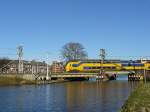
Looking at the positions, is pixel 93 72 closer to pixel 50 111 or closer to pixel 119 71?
pixel 119 71

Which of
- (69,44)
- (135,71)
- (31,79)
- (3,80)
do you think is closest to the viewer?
(3,80)

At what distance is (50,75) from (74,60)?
651 inches

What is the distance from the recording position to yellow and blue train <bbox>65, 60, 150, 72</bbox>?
133m

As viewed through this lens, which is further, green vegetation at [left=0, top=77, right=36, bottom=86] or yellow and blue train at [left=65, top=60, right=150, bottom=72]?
yellow and blue train at [left=65, top=60, right=150, bottom=72]

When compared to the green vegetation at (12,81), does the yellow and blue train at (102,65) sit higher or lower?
higher

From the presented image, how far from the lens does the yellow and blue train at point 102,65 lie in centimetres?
13338

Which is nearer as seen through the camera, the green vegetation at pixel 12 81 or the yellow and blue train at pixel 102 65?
the green vegetation at pixel 12 81

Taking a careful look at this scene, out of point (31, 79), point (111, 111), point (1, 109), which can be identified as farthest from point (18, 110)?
point (31, 79)

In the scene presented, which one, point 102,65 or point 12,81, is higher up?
point 102,65

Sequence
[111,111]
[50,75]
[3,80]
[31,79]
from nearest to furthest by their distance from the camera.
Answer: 1. [111,111]
2. [3,80]
3. [31,79]
4. [50,75]

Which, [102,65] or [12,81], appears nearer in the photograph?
[12,81]

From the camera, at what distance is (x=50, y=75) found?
408 feet

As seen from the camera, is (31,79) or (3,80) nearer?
(3,80)

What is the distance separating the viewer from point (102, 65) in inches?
5413
